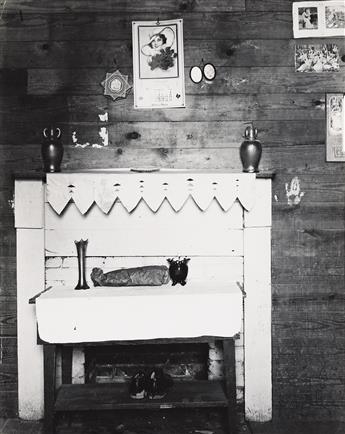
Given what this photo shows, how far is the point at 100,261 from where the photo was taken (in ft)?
11.3

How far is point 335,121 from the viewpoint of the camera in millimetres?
3523

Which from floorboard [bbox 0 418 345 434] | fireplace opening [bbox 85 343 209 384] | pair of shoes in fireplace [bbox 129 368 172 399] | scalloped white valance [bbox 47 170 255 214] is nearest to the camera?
pair of shoes in fireplace [bbox 129 368 172 399]

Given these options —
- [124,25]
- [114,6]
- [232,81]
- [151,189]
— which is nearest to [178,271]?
[151,189]

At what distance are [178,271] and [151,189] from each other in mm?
507

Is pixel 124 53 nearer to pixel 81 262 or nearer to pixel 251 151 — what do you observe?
pixel 251 151

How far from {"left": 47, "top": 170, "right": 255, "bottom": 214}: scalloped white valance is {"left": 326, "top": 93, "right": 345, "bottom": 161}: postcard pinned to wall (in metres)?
0.59

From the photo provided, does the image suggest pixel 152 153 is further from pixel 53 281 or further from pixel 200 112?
pixel 53 281

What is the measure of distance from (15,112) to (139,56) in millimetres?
845

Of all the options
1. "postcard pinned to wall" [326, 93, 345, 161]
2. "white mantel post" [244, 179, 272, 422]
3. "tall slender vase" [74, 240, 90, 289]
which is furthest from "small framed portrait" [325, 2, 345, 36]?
"tall slender vase" [74, 240, 90, 289]

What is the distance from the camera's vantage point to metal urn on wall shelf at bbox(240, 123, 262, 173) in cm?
338

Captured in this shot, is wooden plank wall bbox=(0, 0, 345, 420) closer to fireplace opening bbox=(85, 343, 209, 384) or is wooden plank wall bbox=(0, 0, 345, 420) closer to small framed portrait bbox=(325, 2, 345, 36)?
small framed portrait bbox=(325, 2, 345, 36)

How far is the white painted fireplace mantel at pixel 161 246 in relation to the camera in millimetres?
3396

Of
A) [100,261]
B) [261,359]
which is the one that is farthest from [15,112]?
[261,359]

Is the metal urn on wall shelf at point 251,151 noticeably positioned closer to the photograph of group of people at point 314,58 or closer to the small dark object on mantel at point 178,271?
the photograph of group of people at point 314,58
